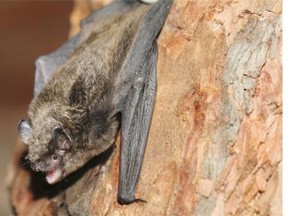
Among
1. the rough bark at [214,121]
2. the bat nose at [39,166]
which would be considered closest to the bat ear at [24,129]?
the bat nose at [39,166]

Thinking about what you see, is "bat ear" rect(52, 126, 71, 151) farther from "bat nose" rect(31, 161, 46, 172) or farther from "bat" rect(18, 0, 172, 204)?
"bat nose" rect(31, 161, 46, 172)

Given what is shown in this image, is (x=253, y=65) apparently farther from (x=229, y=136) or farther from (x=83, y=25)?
(x=83, y=25)

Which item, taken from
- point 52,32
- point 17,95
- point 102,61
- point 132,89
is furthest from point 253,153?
point 17,95

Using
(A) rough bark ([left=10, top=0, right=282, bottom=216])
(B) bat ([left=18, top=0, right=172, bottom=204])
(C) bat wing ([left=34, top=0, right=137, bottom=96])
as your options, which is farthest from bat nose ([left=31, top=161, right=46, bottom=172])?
(C) bat wing ([left=34, top=0, right=137, bottom=96])

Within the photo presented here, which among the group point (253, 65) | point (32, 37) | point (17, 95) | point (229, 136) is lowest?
point (17, 95)

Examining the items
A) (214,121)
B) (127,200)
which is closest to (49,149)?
(127,200)

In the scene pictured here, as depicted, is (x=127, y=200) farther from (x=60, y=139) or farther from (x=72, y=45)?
(x=72, y=45)
